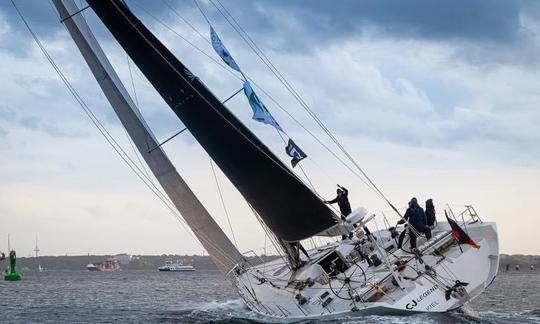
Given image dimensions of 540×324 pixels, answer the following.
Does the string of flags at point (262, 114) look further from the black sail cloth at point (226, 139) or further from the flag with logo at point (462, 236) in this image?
the flag with logo at point (462, 236)

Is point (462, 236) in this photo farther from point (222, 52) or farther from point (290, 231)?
point (222, 52)

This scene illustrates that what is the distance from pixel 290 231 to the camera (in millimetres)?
19422

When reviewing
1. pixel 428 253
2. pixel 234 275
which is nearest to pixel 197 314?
pixel 234 275

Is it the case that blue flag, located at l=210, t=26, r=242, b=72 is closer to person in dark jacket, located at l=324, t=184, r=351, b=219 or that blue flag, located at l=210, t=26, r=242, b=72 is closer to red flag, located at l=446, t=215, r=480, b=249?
person in dark jacket, located at l=324, t=184, r=351, b=219

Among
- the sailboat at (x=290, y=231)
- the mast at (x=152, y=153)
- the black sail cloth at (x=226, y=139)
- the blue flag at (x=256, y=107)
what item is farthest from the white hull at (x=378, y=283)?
the blue flag at (x=256, y=107)

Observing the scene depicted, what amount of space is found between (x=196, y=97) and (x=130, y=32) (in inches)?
103

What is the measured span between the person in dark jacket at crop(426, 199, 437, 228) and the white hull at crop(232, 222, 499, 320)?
1.01 feet

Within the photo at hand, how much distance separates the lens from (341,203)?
21.1 metres

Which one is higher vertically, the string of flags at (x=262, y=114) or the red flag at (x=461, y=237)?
the string of flags at (x=262, y=114)

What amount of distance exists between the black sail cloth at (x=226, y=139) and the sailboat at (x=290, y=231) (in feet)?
0.10

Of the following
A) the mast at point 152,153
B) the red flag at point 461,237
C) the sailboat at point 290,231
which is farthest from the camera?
the mast at point 152,153

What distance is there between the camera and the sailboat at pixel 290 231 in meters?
17.9

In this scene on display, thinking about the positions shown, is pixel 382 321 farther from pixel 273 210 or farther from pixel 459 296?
pixel 273 210

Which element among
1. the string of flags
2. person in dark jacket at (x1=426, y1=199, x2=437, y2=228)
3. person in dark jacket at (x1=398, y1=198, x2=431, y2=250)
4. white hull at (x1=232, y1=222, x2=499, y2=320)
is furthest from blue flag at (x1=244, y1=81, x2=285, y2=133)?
person in dark jacket at (x1=426, y1=199, x2=437, y2=228)
